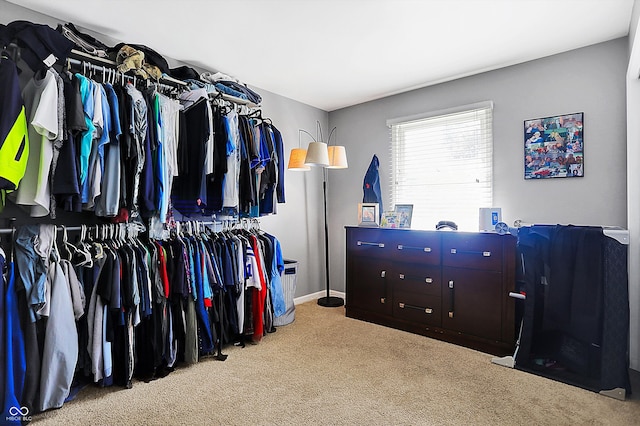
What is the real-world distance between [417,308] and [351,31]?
243 centimetres

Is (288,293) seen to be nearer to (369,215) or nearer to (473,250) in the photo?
(369,215)

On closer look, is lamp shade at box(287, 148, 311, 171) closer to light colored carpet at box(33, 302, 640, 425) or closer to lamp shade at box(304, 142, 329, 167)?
lamp shade at box(304, 142, 329, 167)

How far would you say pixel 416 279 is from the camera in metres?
3.37

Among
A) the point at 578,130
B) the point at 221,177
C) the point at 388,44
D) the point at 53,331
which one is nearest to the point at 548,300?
the point at 578,130

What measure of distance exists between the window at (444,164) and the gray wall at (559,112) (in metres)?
0.11

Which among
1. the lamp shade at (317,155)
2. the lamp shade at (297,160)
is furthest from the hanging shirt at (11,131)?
the lamp shade at (297,160)

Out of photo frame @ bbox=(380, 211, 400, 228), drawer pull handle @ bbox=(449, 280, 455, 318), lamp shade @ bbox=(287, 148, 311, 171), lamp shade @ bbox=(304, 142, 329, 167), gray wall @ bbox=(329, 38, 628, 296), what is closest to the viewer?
gray wall @ bbox=(329, 38, 628, 296)

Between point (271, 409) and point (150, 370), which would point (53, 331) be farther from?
point (271, 409)

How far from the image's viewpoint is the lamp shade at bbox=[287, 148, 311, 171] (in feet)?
12.8

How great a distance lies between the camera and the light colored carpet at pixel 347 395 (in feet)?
6.59

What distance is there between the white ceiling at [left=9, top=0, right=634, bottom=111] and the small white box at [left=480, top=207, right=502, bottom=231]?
134cm

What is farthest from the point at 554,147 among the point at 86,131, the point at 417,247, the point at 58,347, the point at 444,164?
the point at 58,347

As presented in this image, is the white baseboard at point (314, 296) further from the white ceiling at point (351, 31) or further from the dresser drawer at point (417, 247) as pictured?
the white ceiling at point (351, 31)

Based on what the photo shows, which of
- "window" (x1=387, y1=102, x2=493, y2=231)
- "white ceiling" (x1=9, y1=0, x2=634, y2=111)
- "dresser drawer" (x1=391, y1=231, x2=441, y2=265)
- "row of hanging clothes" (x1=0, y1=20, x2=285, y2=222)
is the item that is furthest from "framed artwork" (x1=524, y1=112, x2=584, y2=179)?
"row of hanging clothes" (x1=0, y1=20, x2=285, y2=222)
